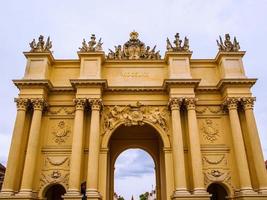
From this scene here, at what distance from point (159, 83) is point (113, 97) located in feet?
11.6

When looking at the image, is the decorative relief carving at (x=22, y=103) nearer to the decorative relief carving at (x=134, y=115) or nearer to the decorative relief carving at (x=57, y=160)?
the decorative relief carving at (x=57, y=160)

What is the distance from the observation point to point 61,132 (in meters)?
18.4

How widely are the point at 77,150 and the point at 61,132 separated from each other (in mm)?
2358

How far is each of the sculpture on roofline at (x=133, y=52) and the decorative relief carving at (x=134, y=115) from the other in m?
4.16

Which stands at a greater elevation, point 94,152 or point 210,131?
point 210,131

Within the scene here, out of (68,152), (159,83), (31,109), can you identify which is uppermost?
(159,83)

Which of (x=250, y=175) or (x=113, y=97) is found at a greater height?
(x=113, y=97)

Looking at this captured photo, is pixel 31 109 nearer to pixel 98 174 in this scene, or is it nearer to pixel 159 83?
pixel 98 174

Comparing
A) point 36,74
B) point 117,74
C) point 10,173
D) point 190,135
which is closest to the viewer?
point 10,173

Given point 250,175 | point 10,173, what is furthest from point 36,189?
point 250,175

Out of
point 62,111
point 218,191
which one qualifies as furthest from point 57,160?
point 218,191

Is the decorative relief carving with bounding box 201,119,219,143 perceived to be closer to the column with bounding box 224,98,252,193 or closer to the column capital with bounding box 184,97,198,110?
the column with bounding box 224,98,252,193

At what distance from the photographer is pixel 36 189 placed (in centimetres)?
1677

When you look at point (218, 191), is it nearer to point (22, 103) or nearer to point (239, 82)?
point (239, 82)
